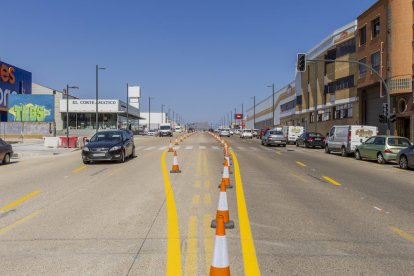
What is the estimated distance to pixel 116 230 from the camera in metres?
6.60

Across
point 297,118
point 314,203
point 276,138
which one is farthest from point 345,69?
point 314,203

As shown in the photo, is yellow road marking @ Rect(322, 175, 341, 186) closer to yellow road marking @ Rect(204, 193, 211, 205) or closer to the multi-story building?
yellow road marking @ Rect(204, 193, 211, 205)

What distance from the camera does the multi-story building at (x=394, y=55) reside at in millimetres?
34500

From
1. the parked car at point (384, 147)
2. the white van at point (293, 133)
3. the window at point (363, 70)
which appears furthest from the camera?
the white van at point (293, 133)

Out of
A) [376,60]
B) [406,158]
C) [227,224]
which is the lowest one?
[227,224]

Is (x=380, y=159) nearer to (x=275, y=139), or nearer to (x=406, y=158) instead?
(x=406, y=158)

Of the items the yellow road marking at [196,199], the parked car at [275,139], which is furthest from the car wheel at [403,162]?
the parked car at [275,139]

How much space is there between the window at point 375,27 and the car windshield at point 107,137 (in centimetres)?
2845

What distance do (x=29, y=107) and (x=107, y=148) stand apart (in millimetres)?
46035

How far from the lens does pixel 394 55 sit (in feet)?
117

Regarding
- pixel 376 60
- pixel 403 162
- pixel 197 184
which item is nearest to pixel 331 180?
pixel 197 184

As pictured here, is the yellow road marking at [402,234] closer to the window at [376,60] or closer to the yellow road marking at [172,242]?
the yellow road marking at [172,242]

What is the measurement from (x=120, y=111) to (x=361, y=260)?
82.6 meters

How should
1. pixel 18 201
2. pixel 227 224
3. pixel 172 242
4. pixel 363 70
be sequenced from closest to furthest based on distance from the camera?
pixel 172 242 < pixel 227 224 < pixel 18 201 < pixel 363 70
